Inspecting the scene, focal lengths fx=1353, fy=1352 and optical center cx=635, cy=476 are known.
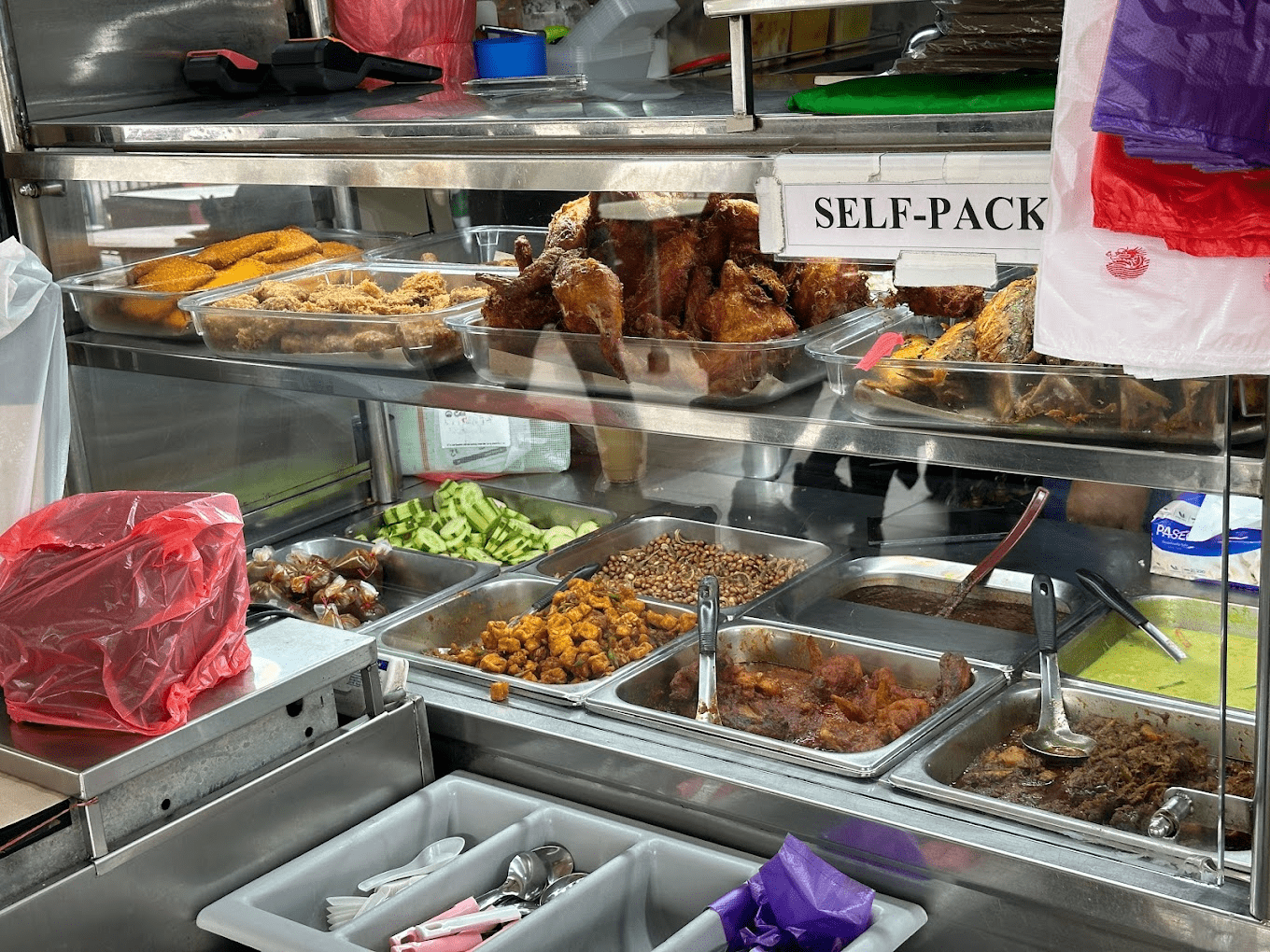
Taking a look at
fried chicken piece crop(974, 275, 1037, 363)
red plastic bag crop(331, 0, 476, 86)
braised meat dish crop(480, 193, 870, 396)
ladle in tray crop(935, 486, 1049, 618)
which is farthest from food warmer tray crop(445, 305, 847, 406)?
red plastic bag crop(331, 0, 476, 86)

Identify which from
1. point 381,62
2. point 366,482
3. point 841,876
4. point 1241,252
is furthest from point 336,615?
point 1241,252

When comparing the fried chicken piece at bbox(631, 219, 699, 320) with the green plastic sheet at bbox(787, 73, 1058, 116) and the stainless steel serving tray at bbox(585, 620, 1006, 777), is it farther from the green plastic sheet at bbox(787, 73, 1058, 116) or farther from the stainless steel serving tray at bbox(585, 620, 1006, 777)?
the stainless steel serving tray at bbox(585, 620, 1006, 777)

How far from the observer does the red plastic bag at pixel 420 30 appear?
8.63 ft

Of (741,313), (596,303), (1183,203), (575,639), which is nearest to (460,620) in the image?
(575,639)

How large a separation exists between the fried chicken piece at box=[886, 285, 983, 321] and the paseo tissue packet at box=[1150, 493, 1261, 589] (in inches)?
→ 13.5

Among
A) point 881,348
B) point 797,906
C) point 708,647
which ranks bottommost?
point 797,906

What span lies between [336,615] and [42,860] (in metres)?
0.85

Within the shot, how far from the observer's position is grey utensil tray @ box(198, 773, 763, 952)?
1.73 m

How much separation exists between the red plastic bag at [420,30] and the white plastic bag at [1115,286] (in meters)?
1.62

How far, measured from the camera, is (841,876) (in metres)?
1.65

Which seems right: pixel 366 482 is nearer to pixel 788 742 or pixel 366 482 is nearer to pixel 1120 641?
pixel 788 742

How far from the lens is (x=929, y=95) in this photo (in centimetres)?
149

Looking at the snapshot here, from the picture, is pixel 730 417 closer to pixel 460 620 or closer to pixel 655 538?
pixel 655 538

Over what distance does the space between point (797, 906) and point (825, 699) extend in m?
0.45
